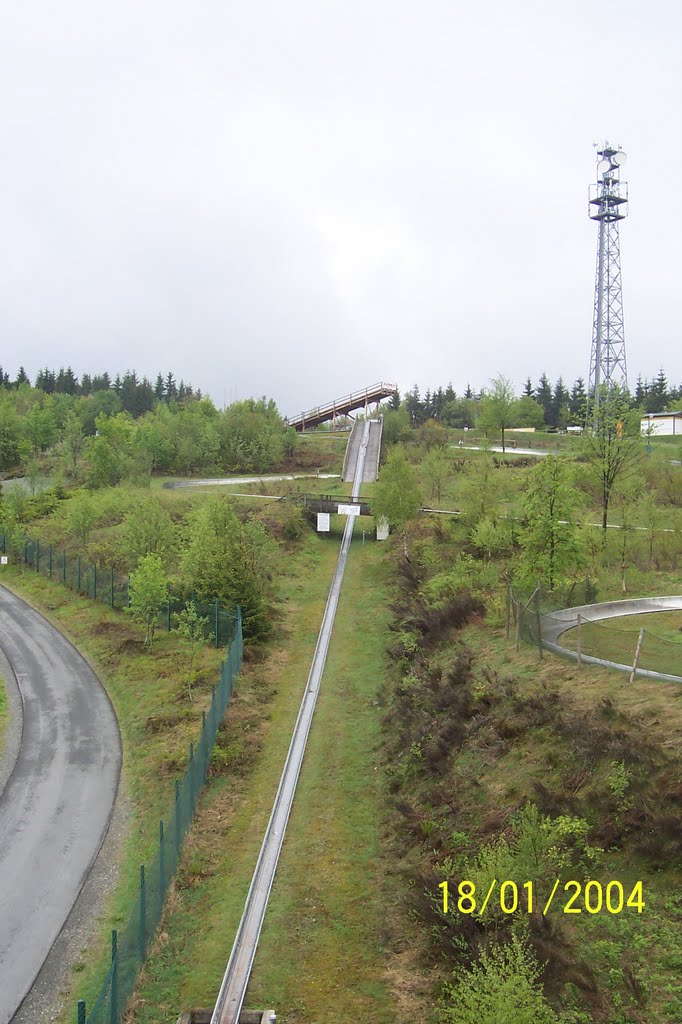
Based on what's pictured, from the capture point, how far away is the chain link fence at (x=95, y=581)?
104 feet

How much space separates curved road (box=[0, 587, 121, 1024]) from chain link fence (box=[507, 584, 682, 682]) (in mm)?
13425

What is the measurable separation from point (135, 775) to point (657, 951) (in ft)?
51.4

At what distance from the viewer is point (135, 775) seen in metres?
22.3

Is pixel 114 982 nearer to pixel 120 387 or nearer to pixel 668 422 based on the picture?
pixel 668 422

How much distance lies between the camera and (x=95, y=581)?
40.8m

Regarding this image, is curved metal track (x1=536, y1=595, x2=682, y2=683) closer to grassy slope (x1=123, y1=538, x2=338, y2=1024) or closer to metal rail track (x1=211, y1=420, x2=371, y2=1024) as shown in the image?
metal rail track (x1=211, y1=420, x2=371, y2=1024)

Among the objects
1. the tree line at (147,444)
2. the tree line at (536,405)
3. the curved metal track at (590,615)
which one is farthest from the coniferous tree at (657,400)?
the curved metal track at (590,615)

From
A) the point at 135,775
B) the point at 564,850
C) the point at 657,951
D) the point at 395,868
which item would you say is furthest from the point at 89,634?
the point at 657,951

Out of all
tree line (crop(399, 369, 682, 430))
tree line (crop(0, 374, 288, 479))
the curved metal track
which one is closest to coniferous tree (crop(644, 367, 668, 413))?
tree line (crop(399, 369, 682, 430))

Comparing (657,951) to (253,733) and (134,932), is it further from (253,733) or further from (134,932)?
(253,733)

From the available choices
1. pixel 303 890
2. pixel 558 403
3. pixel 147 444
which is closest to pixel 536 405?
pixel 558 403

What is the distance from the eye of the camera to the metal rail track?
A: 1287cm

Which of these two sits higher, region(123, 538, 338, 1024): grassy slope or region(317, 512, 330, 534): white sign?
region(317, 512, 330, 534): white sign
